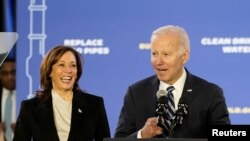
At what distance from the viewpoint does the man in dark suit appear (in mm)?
4715

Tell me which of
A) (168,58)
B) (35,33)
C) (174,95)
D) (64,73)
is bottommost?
(174,95)

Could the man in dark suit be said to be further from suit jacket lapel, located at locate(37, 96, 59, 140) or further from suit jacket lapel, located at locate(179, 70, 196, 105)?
suit jacket lapel, located at locate(37, 96, 59, 140)

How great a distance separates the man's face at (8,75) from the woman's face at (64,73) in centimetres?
49

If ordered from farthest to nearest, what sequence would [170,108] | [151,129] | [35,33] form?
[35,33] < [170,108] < [151,129]

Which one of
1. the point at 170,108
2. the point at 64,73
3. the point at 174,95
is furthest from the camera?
the point at 64,73

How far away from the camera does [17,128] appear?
486cm

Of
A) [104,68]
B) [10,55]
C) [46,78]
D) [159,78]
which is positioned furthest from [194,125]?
[10,55]

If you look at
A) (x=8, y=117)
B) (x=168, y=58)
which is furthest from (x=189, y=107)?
(x=8, y=117)

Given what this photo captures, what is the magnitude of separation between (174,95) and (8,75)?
1.51 metres

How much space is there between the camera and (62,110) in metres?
4.93

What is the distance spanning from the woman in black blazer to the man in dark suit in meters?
0.26

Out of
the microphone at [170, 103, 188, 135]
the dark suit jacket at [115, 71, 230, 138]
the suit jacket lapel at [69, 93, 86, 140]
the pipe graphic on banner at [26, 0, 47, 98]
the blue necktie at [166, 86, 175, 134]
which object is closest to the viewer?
the microphone at [170, 103, 188, 135]

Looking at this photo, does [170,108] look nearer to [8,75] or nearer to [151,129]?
[151,129]

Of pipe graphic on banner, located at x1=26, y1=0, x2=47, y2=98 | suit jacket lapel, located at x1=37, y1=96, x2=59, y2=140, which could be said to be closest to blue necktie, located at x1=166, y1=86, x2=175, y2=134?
suit jacket lapel, located at x1=37, y1=96, x2=59, y2=140
